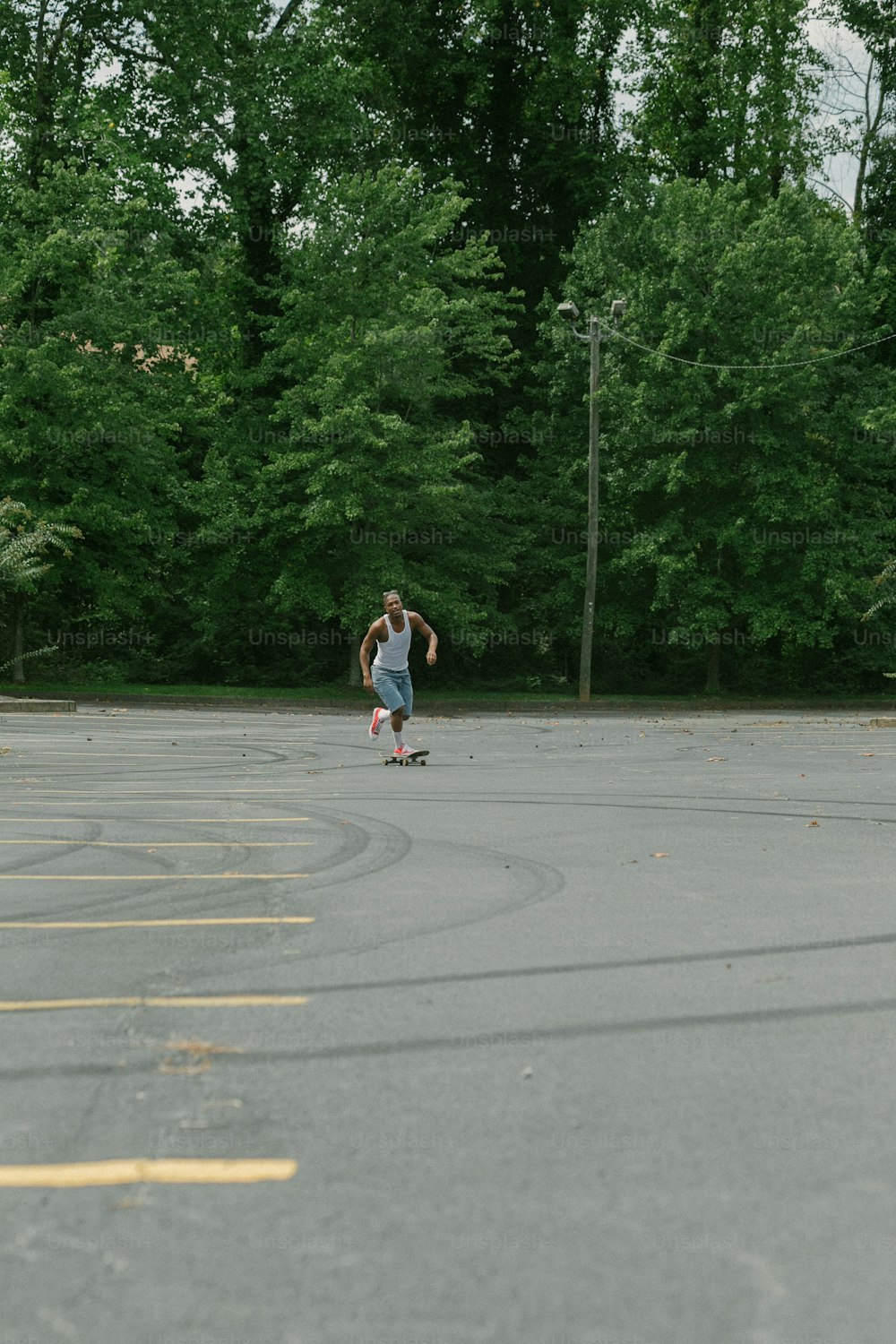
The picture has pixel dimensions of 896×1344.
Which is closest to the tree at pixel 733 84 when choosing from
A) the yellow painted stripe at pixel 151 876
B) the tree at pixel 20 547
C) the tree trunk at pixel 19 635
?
the tree trunk at pixel 19 635

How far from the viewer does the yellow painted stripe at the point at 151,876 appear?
8211mm

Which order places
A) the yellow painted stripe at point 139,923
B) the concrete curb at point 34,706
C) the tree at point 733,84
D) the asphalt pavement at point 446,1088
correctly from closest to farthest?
the asphalt pavement at point 446,1088, the yellow painted stripe at point 139,923, the concrete curb at point 34,706, the tree at point 733,84

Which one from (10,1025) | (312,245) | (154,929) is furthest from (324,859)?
(312,245)

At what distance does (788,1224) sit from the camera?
3.41 meters

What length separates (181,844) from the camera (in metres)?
9.60

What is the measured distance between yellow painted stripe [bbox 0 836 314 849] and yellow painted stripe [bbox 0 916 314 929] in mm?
2410

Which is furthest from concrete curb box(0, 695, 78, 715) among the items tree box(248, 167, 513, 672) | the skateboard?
the skateboard

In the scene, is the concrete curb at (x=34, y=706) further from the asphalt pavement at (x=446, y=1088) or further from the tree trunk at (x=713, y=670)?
the asphalt pavement at (x=446, y=1088)

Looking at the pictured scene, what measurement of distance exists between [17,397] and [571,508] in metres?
12.9

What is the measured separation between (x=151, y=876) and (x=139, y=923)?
138cm

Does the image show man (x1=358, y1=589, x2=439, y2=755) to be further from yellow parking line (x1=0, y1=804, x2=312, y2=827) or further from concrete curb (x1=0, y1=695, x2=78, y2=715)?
concrete curb (x1=0, y1=695, x2=78, y2=715)

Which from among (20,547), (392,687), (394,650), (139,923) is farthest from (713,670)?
(139,923)

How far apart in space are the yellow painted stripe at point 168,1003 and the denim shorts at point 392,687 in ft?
36.9

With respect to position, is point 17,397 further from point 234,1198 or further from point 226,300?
point 234,1198
